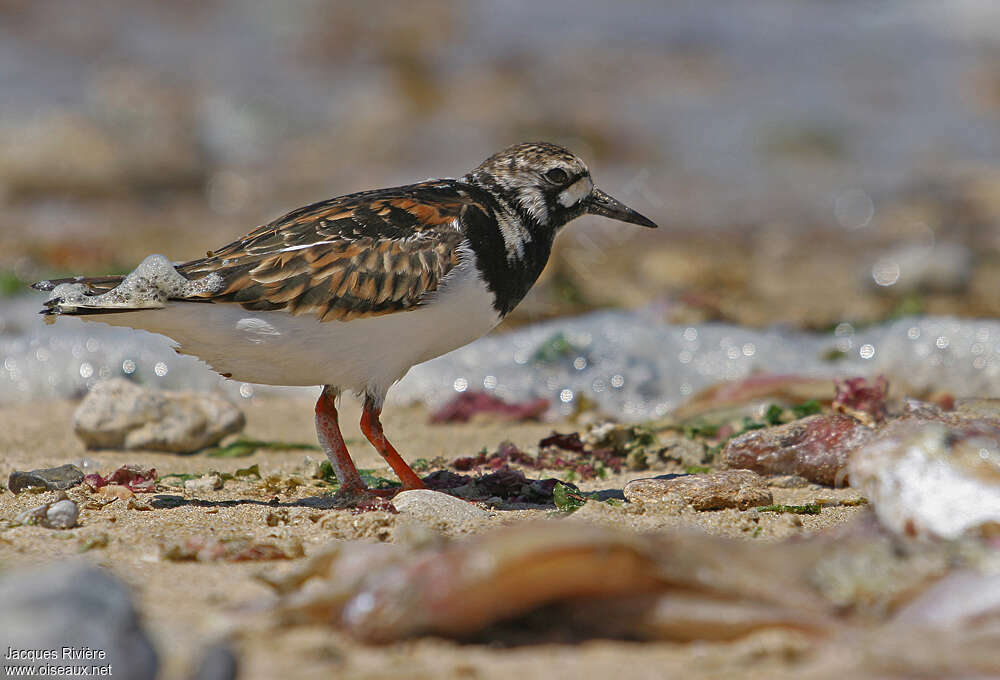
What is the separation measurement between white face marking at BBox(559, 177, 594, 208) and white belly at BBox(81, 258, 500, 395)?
63 cm

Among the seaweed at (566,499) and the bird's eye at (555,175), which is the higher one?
the bird's eye at (555,175)

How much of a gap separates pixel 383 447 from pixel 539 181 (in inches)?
47.3

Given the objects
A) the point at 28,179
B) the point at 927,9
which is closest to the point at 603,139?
the point at 28,179

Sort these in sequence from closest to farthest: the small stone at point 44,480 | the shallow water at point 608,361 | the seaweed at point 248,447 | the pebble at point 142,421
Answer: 1. the small stone at point 44,480
2. the pebble at point 142,421
3. the seaweed at point 248,447
4. the shallow water at point 608,361

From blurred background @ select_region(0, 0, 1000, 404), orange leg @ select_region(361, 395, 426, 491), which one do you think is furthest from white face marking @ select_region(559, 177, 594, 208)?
blurred background @ select_region(0, 0, 1000, 404)

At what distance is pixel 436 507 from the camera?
3.67 meters

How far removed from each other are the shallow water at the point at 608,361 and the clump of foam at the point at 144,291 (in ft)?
8.61

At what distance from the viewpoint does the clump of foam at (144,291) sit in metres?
3.71

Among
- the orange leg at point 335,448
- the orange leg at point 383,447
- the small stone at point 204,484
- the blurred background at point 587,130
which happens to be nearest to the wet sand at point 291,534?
the small stone at point 204,484

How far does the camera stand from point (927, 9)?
64.7ft

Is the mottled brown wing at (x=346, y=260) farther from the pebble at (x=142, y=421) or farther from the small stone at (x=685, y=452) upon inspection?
the small stone at (x=685, y=452)

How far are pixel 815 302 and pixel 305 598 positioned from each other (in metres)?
6.55

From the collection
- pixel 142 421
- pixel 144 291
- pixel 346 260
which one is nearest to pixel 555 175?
pixel 346 260

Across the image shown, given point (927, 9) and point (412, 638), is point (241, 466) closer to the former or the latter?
point (412, 638)
